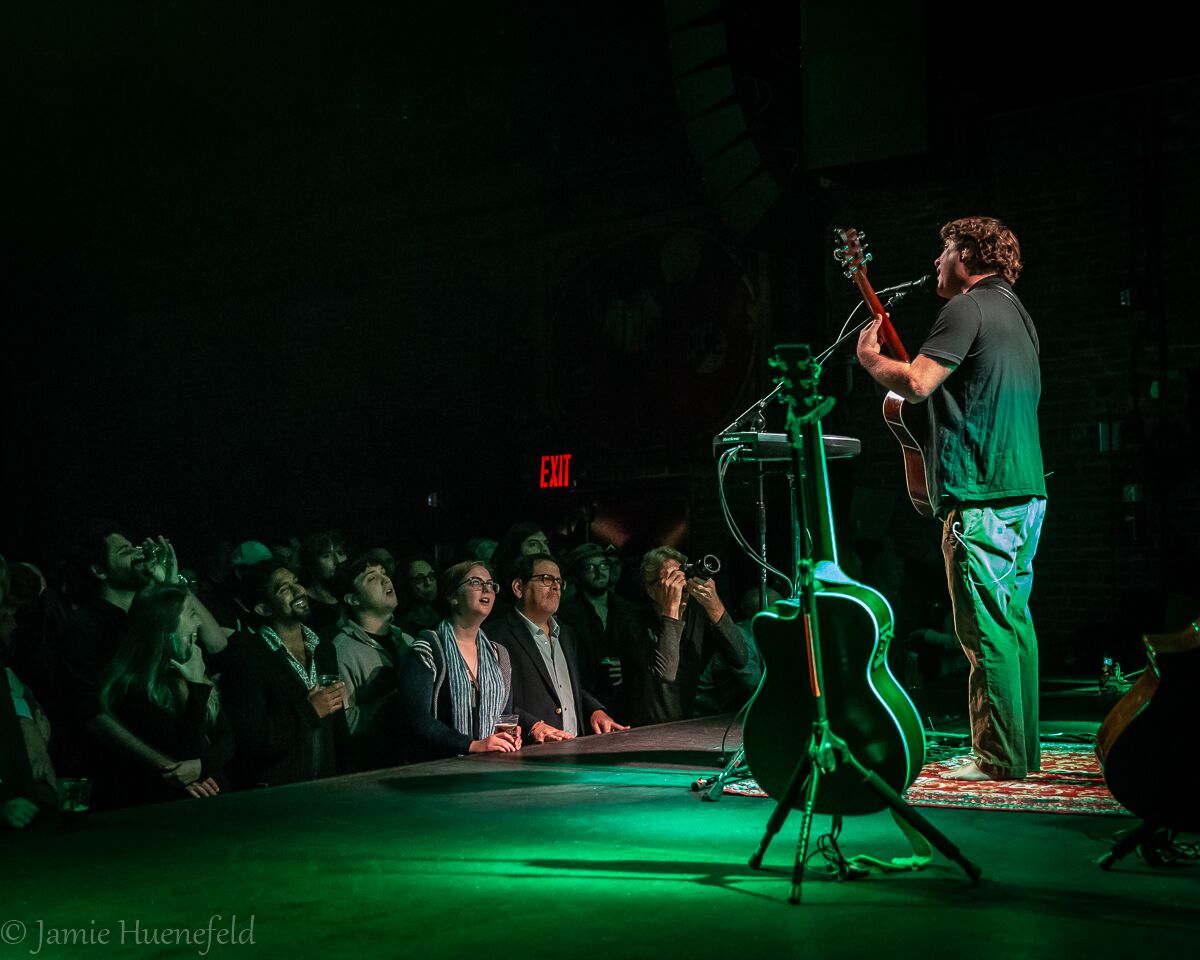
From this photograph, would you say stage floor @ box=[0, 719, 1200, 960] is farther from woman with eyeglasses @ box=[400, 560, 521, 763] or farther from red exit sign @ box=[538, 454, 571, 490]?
red exit sign @ box=[538, 454, 571, 490]

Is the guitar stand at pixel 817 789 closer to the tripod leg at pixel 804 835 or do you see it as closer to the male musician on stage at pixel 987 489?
the tripod leg at pixel 804 835

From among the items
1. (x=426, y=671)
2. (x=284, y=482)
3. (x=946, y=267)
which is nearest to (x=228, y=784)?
(x=426, y=671)

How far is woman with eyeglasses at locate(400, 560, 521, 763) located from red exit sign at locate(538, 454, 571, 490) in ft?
22.6

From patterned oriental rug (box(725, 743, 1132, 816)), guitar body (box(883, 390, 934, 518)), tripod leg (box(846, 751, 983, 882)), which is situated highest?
guitar body (box(883, 390, 934, 518))

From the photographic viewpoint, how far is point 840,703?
295 cm

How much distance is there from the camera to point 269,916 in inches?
102

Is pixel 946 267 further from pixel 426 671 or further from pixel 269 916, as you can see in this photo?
Result: pixel 269 916

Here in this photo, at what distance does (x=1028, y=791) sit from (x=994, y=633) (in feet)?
1.49

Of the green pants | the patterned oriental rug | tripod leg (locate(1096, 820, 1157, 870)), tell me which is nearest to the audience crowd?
the patterned oriental rug

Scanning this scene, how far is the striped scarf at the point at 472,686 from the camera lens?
16.4 ft

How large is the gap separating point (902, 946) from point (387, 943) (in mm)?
894

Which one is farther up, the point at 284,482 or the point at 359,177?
the point at 359,177

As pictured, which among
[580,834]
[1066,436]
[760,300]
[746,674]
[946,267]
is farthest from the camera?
[760,300]

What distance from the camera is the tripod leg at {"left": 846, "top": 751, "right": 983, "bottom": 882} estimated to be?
2.71m
